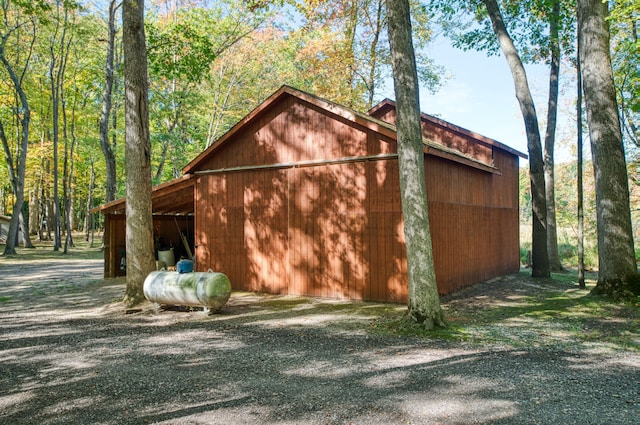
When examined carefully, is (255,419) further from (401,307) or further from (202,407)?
(401,307)

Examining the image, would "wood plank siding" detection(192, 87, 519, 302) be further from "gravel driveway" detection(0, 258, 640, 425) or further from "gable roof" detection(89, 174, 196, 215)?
"gravel driveway" detection(0, 258, 640, 425)

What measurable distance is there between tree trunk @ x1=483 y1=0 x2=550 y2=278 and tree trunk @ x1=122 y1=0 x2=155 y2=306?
10907mm

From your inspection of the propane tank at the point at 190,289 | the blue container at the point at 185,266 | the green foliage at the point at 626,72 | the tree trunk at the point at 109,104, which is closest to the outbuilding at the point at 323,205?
the blue container at the point at 185,266

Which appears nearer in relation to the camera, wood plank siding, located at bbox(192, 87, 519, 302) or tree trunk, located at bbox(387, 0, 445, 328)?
tree trunk, located at bbox(387, 0, 445, 328)

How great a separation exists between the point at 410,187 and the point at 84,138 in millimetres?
29921

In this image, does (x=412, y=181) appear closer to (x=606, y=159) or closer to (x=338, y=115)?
(x=338, y=115)

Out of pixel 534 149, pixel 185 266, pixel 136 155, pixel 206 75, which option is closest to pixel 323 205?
pixel 136 155

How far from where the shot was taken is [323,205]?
1128 cm

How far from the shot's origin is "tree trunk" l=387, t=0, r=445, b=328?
7379mm

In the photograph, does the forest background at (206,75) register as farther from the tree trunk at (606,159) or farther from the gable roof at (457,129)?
the tree trunk at (606,159)

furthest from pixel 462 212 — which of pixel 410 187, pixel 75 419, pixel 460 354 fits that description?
pixel 75 419

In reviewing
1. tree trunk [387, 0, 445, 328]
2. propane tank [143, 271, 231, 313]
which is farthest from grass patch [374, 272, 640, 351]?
propane tank [143, 271, 231, 313]

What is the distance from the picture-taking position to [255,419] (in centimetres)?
399

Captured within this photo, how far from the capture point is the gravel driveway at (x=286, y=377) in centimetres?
409
